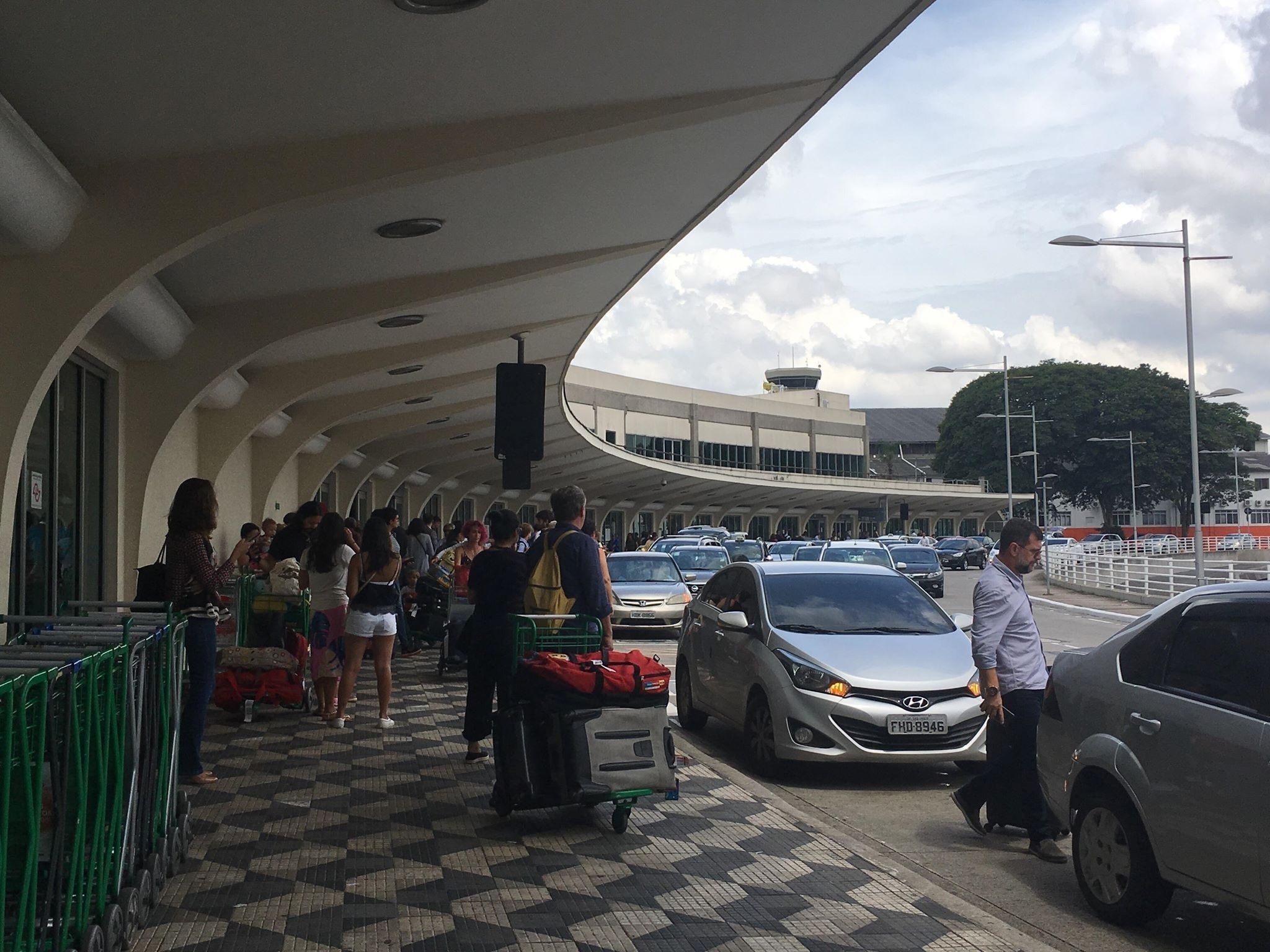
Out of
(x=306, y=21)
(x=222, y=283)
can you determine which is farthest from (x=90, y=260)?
(x=222, y=283)

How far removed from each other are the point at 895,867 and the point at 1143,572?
28462 mm

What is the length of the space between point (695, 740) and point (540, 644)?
338 cm

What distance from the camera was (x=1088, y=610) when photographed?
28.5 metres

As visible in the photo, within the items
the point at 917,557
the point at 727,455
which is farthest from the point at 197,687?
the point at 727,455

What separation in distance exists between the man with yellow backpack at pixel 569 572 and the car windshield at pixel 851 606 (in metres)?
2.18

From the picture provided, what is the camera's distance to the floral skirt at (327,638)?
1045cm

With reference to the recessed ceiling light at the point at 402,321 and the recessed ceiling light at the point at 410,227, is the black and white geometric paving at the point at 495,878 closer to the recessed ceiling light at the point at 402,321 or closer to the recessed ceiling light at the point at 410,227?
the recessed ceiling light at the point at 410,227

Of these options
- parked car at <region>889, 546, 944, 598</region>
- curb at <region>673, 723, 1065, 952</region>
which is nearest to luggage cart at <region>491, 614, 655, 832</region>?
curb at <region>673, 723, 1065, 952</region>

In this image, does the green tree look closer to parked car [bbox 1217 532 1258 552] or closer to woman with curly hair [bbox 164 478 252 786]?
parked car [bbox 1217 532 1258 552]

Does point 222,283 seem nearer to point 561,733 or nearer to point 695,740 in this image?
point 695,740

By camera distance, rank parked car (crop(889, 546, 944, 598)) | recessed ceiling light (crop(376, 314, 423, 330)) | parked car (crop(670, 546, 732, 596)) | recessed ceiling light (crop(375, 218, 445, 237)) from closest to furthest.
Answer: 1. recessed ceiling light (crop(375, 218, 445, 237))
2. recessed ceiling light (crop(376, 314, 423, 330))
3. parked car (crop(670, 546, 732, 596))
4. parked car (crop(889, 546, 944, 598))

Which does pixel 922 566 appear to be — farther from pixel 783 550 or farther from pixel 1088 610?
pixel 783 550

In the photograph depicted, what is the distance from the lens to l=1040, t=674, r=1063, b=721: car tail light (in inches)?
244

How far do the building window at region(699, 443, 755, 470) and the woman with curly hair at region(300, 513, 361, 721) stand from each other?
70.0 m
